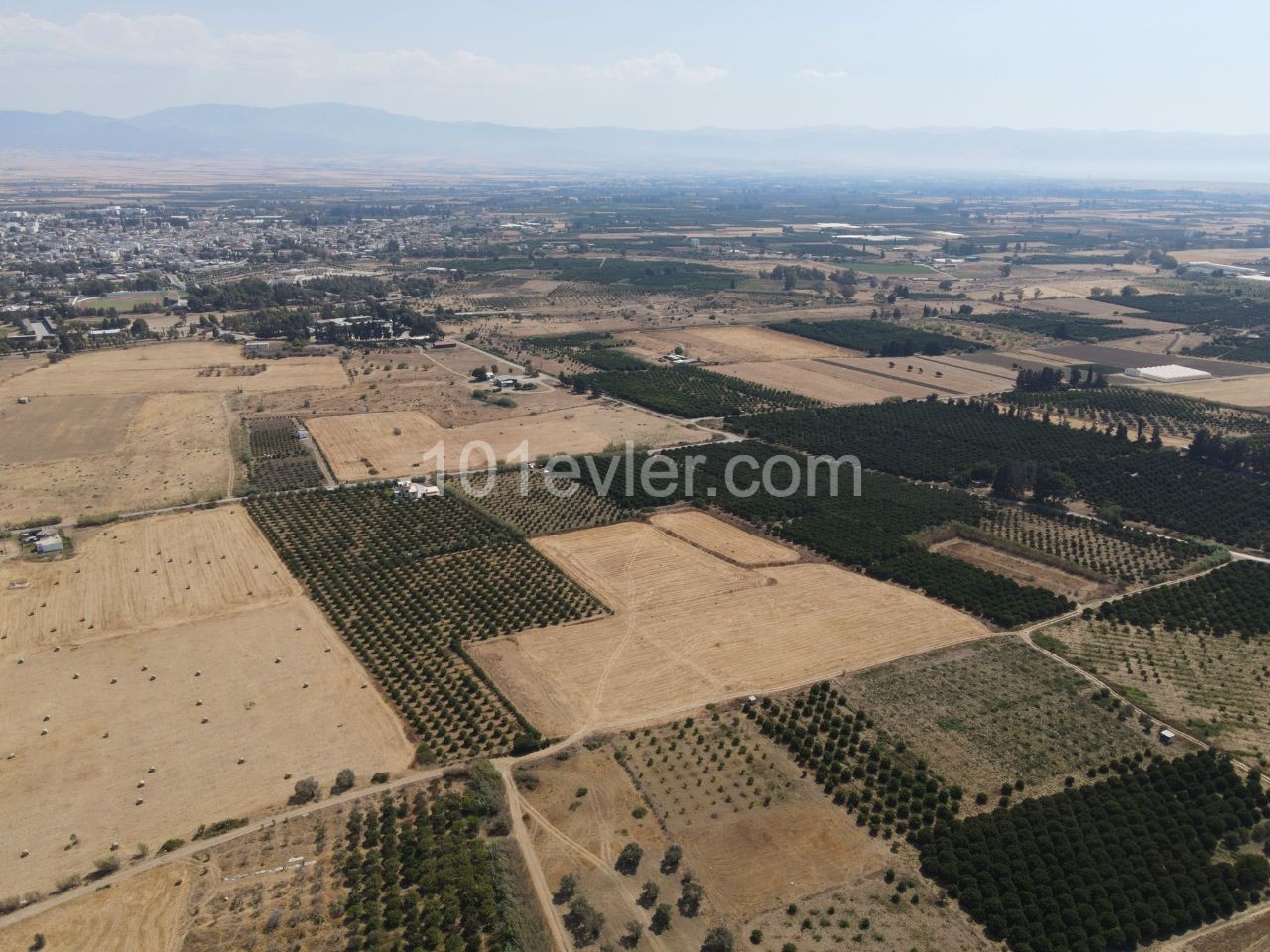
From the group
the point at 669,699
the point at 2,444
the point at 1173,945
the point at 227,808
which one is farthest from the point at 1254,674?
the point at 2,444

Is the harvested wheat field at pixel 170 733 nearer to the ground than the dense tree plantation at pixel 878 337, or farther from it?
nearer to the ground

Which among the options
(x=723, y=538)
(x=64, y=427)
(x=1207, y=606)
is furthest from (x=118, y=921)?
(x=64, y=427)

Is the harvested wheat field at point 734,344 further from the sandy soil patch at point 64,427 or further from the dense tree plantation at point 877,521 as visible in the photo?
the sandy soil patch at point 64,427

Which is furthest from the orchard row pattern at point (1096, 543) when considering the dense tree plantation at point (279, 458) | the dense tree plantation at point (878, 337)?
the dense tree plantation at point (878, 337)

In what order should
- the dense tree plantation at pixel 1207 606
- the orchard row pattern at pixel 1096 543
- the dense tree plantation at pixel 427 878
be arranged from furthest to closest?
the orchard row pattern at pixel 1096 543, the dense tree plantation at pixel 1207 606, the dense tree plantation at pixel 427 878

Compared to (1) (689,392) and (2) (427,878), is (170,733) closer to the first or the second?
(2) (427,878)

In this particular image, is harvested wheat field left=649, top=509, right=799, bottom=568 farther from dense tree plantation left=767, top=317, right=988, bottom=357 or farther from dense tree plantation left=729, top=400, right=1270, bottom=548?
dense tree plantation left=767, top=317, right=988, bottom=357
